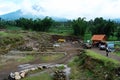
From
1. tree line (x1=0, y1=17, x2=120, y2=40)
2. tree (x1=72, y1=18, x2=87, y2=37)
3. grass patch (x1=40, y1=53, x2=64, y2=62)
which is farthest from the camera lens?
tree (x1=72, y1=18, x2=87, y2=37)

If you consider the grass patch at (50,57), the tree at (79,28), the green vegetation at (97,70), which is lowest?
the grass patch at (50,57)

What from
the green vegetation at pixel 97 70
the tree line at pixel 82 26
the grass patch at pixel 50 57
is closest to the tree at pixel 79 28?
the tree line at pixel 82 26

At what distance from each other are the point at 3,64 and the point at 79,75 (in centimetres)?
2189

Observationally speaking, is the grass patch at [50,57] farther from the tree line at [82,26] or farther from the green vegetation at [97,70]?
the tree line at [82,26]

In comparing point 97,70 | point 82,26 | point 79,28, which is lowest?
point 97,70

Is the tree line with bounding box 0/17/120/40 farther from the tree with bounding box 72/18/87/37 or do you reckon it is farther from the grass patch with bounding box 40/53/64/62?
the grass patch with bounding box 40/53/64/62

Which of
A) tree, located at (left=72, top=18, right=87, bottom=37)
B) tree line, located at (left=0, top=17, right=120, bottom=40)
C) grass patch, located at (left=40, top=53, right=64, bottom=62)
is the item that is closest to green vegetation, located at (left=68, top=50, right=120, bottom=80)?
grass patch, located at (left=40, top=53, right=64, bottom=62)

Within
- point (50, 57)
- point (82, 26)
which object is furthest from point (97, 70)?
point (82, 26)

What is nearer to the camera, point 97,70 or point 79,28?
point 97,70

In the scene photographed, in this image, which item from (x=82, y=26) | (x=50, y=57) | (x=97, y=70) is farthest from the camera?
(x=82, y=26)

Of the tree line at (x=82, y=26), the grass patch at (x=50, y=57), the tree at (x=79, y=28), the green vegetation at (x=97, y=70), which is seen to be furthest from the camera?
the tree at (x=79, y=28)

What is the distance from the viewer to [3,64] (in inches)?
2319

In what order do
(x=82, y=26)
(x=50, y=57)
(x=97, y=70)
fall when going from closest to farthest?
(x=97, y=70) → (x=50, y=57) → (x=82, y=26)

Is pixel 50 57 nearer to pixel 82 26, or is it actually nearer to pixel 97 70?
→ pixel 97 70
